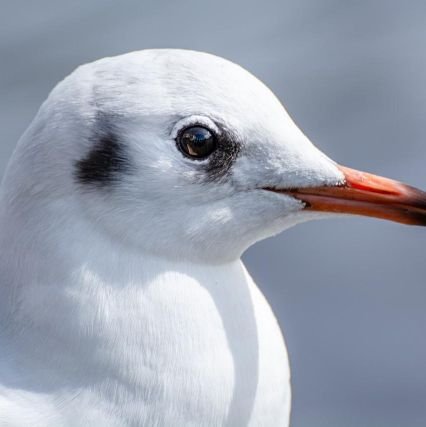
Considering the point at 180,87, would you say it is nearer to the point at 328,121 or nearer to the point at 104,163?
the point at 104,163

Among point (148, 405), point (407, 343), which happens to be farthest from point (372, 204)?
point (407, 343)

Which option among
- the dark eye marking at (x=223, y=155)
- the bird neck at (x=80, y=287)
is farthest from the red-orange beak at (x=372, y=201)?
the bird neck at (x=80, y=287)

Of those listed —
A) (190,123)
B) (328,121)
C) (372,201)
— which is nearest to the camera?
(190,123)

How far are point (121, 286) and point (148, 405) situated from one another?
213 mm

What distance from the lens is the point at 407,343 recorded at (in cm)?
404

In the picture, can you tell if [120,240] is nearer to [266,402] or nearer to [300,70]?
[266,402]

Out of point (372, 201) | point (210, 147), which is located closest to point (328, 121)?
point (372, 201)

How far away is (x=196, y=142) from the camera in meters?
2.60

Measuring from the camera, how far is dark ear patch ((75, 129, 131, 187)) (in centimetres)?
261

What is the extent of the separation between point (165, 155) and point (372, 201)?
38 centimetres

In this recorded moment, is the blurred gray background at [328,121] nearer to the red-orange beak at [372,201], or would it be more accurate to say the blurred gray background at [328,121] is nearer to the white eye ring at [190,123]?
the red-orange beak at [372,201]

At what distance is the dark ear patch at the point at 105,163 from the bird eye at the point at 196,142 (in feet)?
0.32

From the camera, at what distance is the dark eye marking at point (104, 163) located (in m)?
2.61

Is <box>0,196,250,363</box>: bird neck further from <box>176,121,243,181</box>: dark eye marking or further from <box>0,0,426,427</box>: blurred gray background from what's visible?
<box>0,0,426,427</box>: blurred gray background
